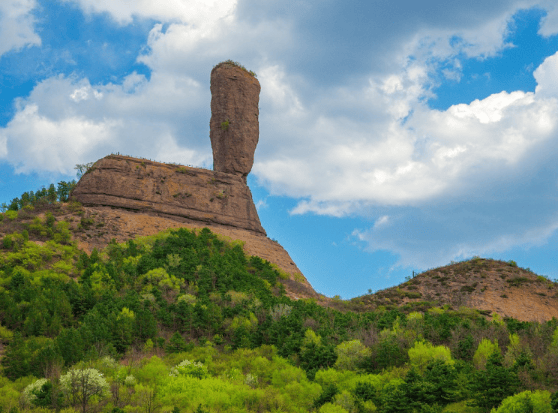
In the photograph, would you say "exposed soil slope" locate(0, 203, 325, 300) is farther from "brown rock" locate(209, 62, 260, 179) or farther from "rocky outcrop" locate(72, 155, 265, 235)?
"brown rock" locate(209, 62, 260, 179)

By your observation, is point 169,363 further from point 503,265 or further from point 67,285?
point 503,265

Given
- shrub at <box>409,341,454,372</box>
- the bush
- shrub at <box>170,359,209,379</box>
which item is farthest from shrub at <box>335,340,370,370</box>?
the bush

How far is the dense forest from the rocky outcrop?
632 centimetres

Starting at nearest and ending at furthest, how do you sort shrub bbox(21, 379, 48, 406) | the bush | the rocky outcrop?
1. the bush
2. shrub bbox(21, 379, 48, 406)
3. the rocky outcrop

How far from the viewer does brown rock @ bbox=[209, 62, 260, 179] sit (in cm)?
4762

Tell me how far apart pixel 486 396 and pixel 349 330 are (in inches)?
397

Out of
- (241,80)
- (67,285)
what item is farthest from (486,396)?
(241,80)

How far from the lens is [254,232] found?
44.7 metres

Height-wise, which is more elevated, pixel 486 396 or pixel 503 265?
pixel 503 265

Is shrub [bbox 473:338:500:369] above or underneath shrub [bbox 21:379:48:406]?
underneath

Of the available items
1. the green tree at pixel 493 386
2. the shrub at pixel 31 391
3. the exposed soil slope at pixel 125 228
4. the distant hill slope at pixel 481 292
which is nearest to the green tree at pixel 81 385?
the shrub at pixel 31 391

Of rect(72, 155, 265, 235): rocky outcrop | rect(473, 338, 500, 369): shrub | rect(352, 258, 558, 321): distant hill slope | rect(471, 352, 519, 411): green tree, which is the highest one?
rect(72, 155, 265, 235): rocky outcrop

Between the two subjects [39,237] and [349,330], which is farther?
[39,237]

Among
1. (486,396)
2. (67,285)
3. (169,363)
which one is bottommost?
(486,396)
